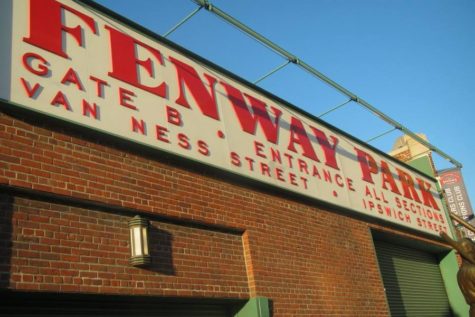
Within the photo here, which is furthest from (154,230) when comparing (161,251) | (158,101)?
(158,101)

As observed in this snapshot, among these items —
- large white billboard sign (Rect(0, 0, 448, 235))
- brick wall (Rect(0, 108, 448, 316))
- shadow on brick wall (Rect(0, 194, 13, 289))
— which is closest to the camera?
shadow on brick wall (Rect(0, 194, 13, 289))

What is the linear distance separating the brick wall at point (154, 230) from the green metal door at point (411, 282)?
237 cm

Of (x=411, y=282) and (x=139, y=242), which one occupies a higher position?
(x=411, y=282)

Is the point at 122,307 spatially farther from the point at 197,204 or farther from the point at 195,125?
the point at 195,125

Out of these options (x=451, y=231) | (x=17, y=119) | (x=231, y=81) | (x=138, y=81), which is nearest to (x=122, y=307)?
(x=17, y=119)

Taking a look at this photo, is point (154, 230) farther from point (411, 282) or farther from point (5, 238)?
point (411, 282)

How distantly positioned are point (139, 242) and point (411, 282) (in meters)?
8.84

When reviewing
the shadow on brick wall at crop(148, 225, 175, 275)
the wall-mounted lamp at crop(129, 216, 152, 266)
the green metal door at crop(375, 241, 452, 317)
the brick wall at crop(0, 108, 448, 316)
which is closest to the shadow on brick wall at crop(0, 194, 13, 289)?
the brick wall at crop(0, 108, 448, 316)

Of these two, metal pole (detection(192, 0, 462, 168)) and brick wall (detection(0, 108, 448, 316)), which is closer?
brick wall (detection(0, 108, 448, 316))

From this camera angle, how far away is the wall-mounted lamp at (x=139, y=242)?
5480 millimetres

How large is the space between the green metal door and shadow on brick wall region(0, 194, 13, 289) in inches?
340

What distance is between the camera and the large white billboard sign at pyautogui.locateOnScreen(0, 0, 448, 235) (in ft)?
17.6

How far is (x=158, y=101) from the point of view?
262 inches

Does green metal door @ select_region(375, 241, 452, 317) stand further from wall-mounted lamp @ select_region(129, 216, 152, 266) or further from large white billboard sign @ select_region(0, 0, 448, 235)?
wall-mounted lamp @ select_region(129, 216, 152, 266)
